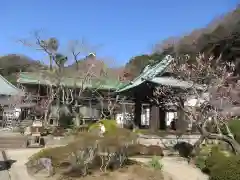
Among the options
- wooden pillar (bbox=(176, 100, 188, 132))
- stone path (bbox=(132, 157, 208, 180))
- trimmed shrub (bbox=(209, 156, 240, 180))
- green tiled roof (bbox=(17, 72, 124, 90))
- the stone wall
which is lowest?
stone path (bbox=(132, 157, 208, 180))

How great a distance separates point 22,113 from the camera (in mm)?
29922

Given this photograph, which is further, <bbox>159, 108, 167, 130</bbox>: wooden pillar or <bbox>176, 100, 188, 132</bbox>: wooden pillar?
<bbox>159, 108, 167, 130</bbox>: wooden pillar

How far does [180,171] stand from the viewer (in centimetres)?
1166

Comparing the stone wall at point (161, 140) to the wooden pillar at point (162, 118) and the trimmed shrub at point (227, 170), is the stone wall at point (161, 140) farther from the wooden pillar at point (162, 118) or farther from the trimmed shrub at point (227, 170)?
the trimmed shrub at point (227, 170)

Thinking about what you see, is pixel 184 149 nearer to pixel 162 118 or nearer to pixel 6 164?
pixel 162 118

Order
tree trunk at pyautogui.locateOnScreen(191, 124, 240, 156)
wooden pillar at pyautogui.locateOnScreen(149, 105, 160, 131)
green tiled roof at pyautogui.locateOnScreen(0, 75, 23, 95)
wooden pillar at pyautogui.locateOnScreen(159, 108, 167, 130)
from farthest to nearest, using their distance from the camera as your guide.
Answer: green tiled roof at pyautogui.locateOnScreen(0, 75, 23, 95) < wooden pillar at pyautogui.locateOnScreen(159, 108, 167, 130) < wooden pillar at pyautogui.locateOnScreen(149, 105, 160, 131) < tree trunk at pyautogui.locateOnScreen(191, 124, 240, 156)

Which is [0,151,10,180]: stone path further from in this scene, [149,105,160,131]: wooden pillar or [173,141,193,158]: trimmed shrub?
[149,105,160,131]: wooden pillar

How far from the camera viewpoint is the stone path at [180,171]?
430 inches

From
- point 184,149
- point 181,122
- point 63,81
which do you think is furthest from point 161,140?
point 63,81

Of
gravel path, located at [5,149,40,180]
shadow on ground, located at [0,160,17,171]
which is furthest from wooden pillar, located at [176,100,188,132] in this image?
shadow on ground, located at [0,160,17,171]

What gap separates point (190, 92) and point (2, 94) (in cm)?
1961

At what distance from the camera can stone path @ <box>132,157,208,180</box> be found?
1092cm

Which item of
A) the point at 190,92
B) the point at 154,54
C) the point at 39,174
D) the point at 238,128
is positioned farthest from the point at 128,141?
the point at 154,54

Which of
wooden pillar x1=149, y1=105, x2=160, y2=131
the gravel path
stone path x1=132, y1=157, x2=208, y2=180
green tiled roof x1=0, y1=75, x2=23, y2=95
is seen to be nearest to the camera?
the gravel path
